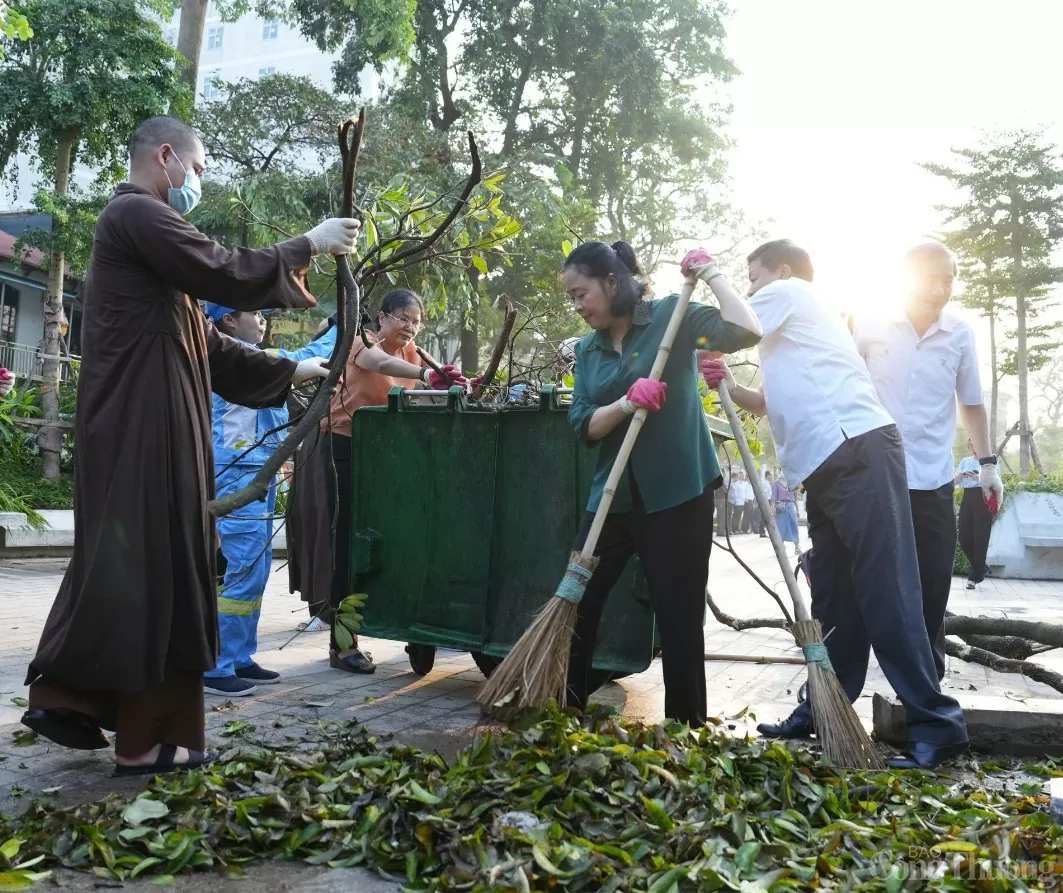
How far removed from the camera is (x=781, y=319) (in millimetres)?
3912

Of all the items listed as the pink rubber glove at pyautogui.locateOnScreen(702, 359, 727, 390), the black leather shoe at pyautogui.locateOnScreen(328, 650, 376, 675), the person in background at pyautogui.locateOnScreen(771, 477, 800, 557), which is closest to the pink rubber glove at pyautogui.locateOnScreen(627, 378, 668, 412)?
the pink rubber glove at pyautogui.locateOnScreen(702, 359, 727, 390)

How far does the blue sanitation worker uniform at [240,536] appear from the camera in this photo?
15.9 ft

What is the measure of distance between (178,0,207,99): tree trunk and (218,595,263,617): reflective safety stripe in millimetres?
13883

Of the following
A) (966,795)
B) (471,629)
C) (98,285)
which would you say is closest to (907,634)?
(966,795)

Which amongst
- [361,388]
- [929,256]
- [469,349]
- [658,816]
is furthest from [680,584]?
[469,349]

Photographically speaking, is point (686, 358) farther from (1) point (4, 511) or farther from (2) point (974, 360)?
(1) point (4, 511)

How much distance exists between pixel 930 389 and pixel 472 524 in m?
2.19

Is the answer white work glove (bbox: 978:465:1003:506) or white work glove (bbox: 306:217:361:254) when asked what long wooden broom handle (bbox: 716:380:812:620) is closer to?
white work glove (bbox: 306:217:361:254)

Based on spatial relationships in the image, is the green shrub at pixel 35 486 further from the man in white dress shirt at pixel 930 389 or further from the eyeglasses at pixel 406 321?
the man in white dress shirt at pixel 930 389

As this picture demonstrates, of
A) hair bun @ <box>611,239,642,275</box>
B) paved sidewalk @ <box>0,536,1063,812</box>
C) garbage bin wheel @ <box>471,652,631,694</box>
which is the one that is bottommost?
paved sidewalk @ <box>0,536,1063,812</box>

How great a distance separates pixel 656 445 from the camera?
360 cm

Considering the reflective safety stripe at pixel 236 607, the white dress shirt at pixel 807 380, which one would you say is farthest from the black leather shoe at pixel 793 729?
the reflective safety stripe at pixel 236 607

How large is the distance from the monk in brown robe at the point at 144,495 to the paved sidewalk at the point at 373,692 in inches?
5.8

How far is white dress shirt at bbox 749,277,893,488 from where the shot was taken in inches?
149
